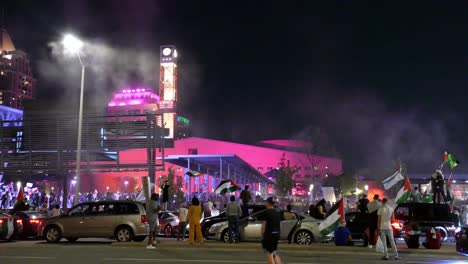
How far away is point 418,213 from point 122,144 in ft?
74.1

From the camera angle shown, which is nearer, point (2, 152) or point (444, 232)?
point (444, 232)

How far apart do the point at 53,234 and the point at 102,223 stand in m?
2.10

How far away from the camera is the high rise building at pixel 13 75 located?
15775cm

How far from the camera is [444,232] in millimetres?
20281

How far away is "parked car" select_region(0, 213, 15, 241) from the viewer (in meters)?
19.6

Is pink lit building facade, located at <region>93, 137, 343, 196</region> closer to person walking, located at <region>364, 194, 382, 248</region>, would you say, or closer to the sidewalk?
the sidewalk

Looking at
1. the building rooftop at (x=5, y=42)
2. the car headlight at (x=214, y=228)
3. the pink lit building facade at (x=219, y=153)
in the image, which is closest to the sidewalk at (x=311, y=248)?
the car headlight at (x=214, y=228)

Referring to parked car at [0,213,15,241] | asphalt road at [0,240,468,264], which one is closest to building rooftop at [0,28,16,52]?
parked car at [0,213,15,241]

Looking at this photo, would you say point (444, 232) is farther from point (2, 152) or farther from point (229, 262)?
point (2, 152)

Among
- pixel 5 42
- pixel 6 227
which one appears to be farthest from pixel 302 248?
pixel 5 42

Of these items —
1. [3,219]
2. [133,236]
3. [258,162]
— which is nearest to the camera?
[133,236]

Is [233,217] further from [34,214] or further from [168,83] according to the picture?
[168,83]

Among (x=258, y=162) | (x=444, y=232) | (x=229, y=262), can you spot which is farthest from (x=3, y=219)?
(x=258, y=162)

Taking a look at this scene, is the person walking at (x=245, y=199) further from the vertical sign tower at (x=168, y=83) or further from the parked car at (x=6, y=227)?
the vertical sign tower at (x=168, y=83)
